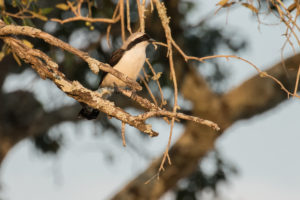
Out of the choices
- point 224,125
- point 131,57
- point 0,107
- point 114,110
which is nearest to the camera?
point 114,110

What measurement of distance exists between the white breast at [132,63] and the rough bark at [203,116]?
3.26 meters

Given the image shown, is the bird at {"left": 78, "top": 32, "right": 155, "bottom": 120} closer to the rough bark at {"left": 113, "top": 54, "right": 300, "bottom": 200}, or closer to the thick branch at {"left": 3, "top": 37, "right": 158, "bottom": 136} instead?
the thick branch at {"left": 3, "top": 37, "right": 158, "bottom": 136}

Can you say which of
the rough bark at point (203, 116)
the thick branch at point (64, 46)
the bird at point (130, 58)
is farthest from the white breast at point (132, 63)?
the rough bark at point (203, 116)

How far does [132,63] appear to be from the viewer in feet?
12.8

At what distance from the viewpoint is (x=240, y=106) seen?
23.3ft

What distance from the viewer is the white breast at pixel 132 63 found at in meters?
3.87

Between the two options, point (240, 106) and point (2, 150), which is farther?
point (2, 150)

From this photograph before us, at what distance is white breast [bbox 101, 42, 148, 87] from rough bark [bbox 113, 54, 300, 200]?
326 centimetres

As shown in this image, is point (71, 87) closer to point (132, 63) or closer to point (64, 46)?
point (64, 46)

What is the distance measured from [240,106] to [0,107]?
378cm

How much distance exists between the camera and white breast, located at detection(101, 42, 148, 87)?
387 centimetres

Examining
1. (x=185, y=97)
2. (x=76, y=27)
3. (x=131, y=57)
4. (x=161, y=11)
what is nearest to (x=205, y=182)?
(x=185, y=97)

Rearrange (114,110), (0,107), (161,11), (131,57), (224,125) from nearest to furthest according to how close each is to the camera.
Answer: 1. (114,110)
2. (161,11)
3. (131,57)
4. (224,125)
5. (0,107)

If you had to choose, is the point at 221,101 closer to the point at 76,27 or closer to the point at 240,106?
the point at 240,106
